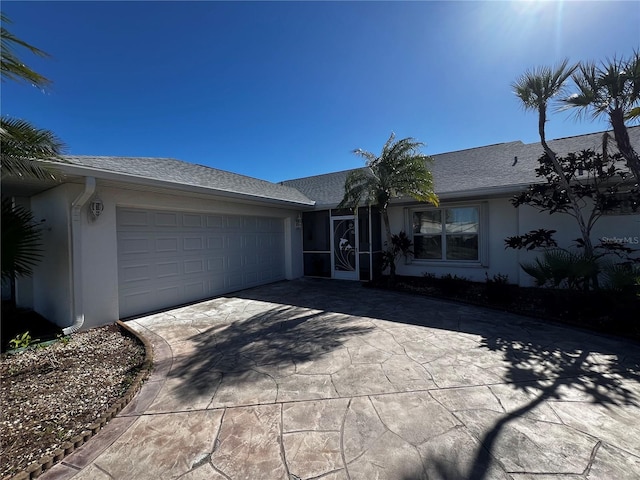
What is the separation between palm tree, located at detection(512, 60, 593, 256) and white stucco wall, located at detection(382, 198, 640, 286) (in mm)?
1178

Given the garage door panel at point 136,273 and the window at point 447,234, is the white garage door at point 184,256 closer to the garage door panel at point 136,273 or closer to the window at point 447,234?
the garage door panel at point 136,273

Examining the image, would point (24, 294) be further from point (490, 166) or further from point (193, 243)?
point (490, 166)

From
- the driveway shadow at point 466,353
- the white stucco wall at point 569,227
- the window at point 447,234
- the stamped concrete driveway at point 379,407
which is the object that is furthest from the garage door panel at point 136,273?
the white stucco wall at point 569,227

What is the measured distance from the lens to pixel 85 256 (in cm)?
528

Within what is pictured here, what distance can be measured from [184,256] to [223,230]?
4.80 feet

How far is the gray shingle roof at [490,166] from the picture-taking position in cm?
812

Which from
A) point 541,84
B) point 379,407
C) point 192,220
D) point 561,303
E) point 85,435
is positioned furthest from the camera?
point 192,220

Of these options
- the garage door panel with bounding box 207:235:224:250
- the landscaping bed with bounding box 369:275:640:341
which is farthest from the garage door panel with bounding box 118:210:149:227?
the landscaping bed with bounding box 369:275:640:341

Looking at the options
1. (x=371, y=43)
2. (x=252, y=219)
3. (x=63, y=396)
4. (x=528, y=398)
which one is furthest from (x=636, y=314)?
(x=252, y=219)

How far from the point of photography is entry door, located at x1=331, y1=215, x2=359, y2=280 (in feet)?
34.1

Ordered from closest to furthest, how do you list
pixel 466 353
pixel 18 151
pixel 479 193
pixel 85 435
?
pixel 85 435
pixel 18 151
pixel 466 353
pixel 479 193

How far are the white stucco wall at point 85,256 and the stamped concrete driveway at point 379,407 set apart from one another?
52.7 inches

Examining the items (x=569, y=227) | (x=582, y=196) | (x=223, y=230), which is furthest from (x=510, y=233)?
(x=223, y=230)

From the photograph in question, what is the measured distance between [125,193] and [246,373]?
4888 mm
